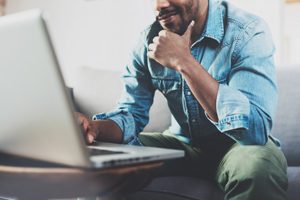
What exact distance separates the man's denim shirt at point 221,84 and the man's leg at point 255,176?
46 millimetres

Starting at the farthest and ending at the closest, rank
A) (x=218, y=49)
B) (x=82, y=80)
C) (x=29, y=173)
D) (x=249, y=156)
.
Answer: (x=82, y=80) → (x=218, y=49) → (x=249, y=156) → (x=29, y=173)

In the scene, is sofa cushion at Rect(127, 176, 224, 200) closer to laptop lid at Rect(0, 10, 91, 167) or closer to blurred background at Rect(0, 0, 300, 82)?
laptop lid at Rect(0, 10, 91, 167)

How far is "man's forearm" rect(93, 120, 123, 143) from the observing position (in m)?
1.06

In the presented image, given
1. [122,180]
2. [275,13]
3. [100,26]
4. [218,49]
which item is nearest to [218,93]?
[218,49]

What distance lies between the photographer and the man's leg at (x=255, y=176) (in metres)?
0.86

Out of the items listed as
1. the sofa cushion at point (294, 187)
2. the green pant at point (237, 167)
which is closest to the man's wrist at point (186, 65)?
the green pant at point (237, 167)

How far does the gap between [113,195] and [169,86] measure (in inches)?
26.2

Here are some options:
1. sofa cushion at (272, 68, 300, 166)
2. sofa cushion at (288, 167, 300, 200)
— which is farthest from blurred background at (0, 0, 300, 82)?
sofa cushion at (288, 167, 300, 200)

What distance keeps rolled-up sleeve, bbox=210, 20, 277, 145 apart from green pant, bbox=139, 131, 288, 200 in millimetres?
53

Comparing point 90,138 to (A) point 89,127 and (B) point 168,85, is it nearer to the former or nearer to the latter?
(A) point 89,127

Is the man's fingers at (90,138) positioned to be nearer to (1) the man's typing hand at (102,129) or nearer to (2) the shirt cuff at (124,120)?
(1) the man's typing hand at (102,129)

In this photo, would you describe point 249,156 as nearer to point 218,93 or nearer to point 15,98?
point 218,93

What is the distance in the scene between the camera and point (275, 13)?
2264 millimetres

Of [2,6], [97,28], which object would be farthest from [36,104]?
[2,6]
